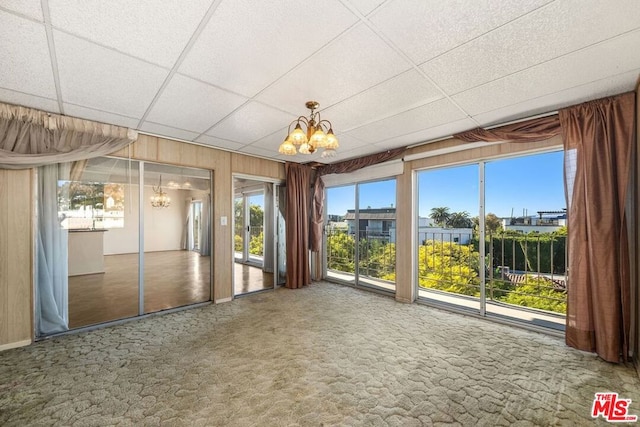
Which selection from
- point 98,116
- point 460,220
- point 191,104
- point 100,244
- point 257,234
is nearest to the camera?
point 191,104

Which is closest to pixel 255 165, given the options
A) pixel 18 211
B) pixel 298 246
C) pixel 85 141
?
pixel 298 246

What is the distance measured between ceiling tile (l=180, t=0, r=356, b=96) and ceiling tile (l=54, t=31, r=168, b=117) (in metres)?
0.36

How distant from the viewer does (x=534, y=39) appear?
5.31 feet

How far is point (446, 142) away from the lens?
3541mm

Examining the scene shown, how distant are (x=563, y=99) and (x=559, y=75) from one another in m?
0.57

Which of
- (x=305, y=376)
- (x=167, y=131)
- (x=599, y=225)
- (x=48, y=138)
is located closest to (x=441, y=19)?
(x=599, y=225)

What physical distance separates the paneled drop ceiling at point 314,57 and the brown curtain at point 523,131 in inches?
4.8

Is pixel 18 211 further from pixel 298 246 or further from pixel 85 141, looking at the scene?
pixel 298 246

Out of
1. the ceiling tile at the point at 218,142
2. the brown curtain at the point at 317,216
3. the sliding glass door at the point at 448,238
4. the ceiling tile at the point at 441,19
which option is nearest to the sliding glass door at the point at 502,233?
the sliding glass door at the point at 448,238

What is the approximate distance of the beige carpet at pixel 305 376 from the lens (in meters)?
1.67

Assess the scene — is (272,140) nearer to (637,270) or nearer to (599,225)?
(599,225)

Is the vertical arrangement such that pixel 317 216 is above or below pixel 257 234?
above

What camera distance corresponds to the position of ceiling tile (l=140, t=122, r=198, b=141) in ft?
10.1

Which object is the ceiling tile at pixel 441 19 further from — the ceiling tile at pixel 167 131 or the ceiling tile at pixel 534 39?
the ceiling tile at pixel 167 131
